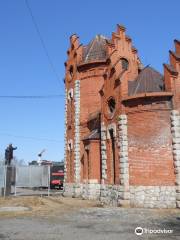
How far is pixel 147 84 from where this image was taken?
1938 centimetres

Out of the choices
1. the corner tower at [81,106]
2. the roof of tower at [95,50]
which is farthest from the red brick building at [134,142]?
the roof of tower at [95,50]

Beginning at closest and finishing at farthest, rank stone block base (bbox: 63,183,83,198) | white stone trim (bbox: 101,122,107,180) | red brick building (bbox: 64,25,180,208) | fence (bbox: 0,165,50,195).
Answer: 1. red brick building (bbox: 64,25,180,208)
2. white stone trim (bbox: 101,122,107,180)
3. stone block base (bbox: 63,183,83,198)
4. fence (bbox: 0,165,50,195)

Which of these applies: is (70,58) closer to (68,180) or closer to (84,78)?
(84,78)

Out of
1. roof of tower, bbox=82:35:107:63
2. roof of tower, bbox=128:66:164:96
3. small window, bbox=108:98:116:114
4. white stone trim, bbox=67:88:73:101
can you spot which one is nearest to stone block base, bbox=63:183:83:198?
small window, bbox=108:98:116:114

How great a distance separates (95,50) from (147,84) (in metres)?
9.99

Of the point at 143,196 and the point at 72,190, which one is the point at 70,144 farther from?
the point at 143,196

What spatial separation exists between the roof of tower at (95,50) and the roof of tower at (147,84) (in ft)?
22.7

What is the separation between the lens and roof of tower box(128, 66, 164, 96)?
62.0ft

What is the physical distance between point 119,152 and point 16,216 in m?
7.63

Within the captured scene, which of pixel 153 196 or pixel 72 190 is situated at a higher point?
pixel 153 196

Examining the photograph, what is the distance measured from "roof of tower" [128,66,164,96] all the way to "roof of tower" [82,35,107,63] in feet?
22.7

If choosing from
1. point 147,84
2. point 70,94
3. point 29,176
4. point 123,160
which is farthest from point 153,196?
point 70,94

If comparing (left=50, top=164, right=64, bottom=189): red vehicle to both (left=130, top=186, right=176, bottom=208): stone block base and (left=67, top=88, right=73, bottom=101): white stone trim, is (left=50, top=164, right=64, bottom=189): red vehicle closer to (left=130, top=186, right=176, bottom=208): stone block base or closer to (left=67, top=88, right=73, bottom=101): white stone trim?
(left=67, top=88, right=73, bottom=101): white stone trim

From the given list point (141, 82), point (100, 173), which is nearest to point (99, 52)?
point (141, 82)
